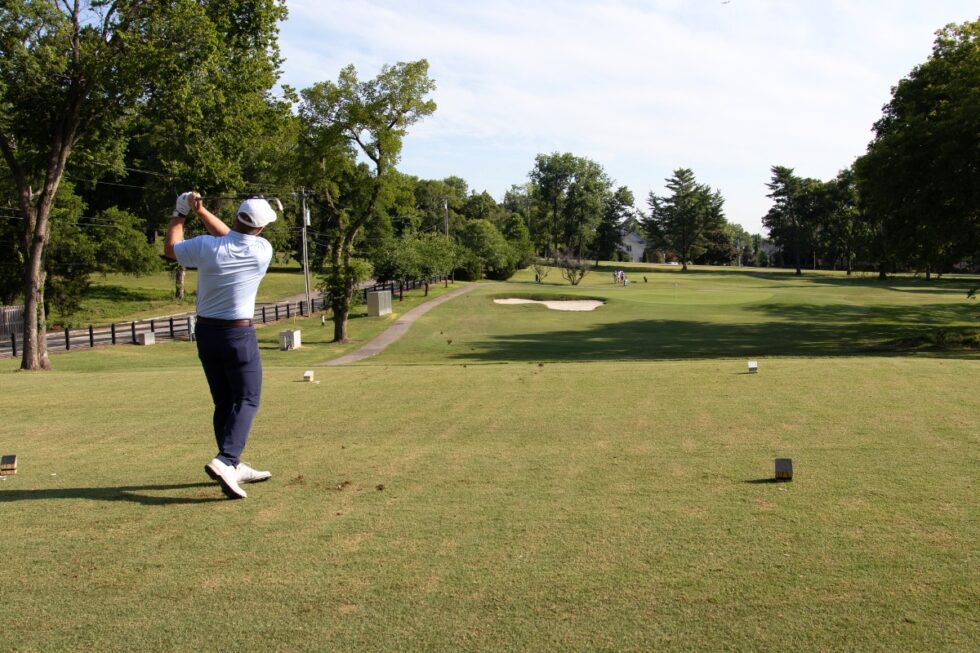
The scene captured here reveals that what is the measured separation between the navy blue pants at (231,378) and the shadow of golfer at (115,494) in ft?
1.53

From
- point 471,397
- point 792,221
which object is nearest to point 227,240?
point 471,397

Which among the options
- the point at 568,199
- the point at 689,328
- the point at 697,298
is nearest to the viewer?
the point at 689,328

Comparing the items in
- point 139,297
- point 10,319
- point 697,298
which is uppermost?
point 697,298

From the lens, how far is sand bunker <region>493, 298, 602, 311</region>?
60.3 m

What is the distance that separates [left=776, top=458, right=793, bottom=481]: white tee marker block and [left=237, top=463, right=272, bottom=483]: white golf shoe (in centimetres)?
413

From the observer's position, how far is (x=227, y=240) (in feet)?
19.9

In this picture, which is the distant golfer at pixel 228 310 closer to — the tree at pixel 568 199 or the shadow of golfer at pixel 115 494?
the shadow of golfer at pixel 115 494

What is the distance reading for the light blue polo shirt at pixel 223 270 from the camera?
598 cm

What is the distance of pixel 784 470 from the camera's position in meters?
6.27

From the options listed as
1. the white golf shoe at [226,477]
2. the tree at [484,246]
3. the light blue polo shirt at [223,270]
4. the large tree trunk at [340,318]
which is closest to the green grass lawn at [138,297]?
the tree at [484,246]

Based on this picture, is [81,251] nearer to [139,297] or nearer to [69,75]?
[139,297]

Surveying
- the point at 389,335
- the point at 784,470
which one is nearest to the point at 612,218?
the point at 389,335

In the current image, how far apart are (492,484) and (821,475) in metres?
2.65

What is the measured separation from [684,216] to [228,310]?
13717cm
